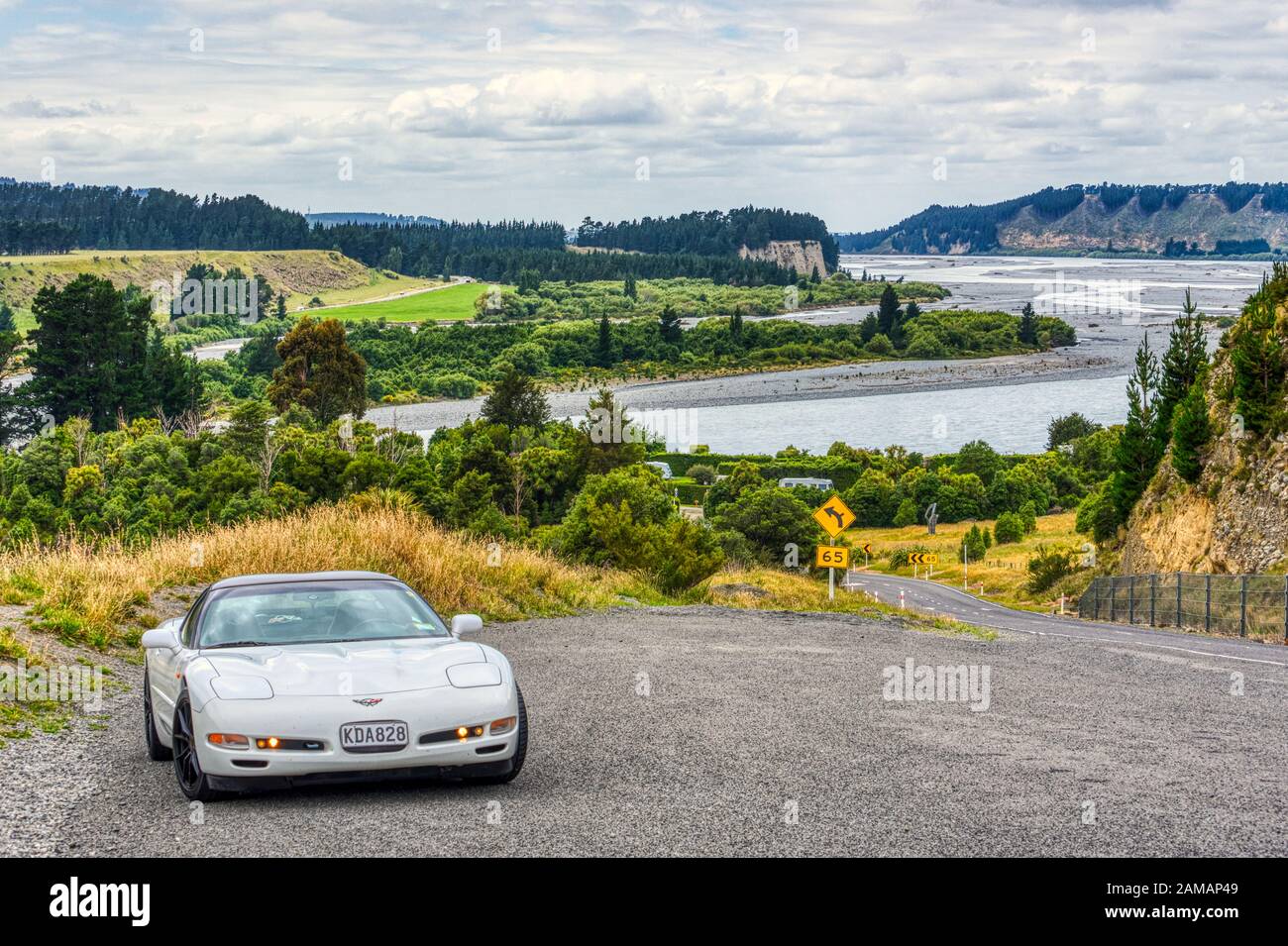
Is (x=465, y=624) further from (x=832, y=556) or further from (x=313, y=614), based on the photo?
(x=832, y=556)

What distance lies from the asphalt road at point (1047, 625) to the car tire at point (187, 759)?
592 inches

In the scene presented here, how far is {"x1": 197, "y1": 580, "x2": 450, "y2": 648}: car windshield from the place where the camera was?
927 centimetres

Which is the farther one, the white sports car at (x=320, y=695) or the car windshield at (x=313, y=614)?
the car windshield at (x=313, y=614)

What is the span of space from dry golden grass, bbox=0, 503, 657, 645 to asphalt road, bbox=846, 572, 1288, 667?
30.4ft

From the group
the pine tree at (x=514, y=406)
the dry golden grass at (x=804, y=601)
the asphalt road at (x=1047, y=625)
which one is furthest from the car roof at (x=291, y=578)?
the pine tree at (x=514, y=406)

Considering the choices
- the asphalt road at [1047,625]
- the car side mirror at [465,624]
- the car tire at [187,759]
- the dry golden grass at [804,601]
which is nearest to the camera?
the car tire at [187,759]

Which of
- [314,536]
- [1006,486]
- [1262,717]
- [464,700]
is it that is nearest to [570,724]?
[464,700]

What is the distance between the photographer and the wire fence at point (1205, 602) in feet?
90.9

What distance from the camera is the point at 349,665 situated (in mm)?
8609

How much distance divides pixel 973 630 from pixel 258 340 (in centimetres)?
17084

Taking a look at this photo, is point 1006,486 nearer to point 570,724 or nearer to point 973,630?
point 973,630

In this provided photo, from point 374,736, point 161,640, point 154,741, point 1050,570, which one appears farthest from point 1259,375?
point 374,736

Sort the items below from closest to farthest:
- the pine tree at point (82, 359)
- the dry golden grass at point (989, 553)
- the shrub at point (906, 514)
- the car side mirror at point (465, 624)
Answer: the car side mirror at point (465, 624), the dry golden grass at point (989, 553), the pine tree at point (82, 359), the shrub at point (906, 514)

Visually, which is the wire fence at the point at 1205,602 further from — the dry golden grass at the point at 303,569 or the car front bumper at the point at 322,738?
the car front bumper at the point at 322,738
